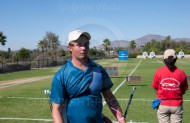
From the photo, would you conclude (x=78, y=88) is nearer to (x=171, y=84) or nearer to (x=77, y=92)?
(x=77, y=92)

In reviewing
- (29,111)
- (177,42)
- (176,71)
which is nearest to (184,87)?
(176,71)

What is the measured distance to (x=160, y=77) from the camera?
5.25 metres

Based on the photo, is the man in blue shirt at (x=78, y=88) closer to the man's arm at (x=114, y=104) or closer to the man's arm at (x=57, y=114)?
the man's arm at (x=57, y=114)

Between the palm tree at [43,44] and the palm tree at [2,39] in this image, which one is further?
the palm tree at [43,44]

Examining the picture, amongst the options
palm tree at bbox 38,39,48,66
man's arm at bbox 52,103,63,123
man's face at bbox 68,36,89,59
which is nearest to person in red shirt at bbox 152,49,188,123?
man's face at bbox 68,36,89,59

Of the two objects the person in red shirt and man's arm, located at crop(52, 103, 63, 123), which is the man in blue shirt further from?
the person in red shirt

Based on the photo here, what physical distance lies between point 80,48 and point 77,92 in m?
0.45

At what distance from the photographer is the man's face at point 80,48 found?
3.04 metres

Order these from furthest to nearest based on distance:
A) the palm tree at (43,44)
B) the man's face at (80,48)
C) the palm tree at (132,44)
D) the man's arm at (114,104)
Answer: the palm tree at (132,44)
the palm tree at (43,44)
the man's arm at (114,104)
the man's face at (80,48)

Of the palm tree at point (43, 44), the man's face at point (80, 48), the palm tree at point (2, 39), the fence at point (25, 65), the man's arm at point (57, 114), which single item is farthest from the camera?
the palm tree at point (43, 44)

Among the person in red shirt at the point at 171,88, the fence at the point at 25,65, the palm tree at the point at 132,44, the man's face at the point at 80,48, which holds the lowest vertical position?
the fence at the point at 25,65

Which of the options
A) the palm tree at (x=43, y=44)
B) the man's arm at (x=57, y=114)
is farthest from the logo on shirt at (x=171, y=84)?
the palm tree at (x=43, y=44)

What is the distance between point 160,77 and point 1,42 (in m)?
59.8

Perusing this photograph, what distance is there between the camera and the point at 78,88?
298cm
